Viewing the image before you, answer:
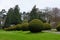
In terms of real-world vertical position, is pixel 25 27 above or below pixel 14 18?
below

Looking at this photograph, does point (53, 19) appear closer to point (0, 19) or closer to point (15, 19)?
point (15, 19)

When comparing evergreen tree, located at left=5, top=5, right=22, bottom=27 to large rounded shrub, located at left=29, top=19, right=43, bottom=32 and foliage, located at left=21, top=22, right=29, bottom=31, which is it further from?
large rounded shrub, located at left=29, top=19, right=43, bottom=32

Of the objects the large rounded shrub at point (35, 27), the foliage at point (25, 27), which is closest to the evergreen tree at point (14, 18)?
the foliage at point (25, 27)

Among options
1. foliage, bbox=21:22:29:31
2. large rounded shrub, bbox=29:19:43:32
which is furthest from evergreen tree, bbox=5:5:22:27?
large rounded shrub, bbox=29:19:43:32

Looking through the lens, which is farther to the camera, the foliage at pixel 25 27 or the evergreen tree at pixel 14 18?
the evergreen tree at pixel 14 18

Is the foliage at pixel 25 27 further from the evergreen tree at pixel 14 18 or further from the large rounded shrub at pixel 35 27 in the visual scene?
the evergreen tree at pixel 14 18

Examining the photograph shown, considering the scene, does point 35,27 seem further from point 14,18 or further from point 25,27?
point 14,18

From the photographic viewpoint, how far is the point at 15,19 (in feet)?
173

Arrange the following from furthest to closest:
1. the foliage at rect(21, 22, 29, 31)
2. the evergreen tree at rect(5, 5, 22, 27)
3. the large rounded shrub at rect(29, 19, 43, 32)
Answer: the evergreen tree at rect(5, 5, 22, 27) < the foliage at rect(21, 22, 29, 31) < the large rounded shrub at rect(29, 19, 43, 32)

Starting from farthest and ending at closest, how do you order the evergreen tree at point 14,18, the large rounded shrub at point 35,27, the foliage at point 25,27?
the evergreen tree at point 14,18
the foliage at point 25,27
the large rounded shrub at point 35,27

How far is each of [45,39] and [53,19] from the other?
46338mm

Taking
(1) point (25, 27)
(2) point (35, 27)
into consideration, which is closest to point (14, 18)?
(1) point (25, 27)

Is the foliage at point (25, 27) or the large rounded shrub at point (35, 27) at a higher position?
the large rounded shrub at point (35, 27)

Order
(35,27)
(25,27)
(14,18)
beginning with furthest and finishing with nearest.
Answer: (14,18)
(25,27)
(35,27)
